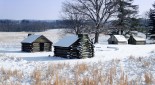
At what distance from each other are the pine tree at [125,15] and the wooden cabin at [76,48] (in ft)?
96.8

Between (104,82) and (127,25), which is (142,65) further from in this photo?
(127,25)

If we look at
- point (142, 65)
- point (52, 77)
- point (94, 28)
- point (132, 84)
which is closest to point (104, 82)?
point (132, 84)

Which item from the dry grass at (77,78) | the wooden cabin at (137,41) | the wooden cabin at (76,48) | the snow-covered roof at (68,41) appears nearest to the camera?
the dry grass at (77,78)

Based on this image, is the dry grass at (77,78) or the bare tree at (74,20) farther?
the bare tree at (74,20)

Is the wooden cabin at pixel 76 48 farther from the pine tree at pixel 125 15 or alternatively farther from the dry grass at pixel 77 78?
the pine tree at pixel 125 15

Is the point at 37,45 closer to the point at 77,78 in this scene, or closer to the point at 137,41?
the point at 137,41

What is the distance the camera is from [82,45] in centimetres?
3547

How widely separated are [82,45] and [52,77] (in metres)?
19.8

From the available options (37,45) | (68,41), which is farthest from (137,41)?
(68,41)

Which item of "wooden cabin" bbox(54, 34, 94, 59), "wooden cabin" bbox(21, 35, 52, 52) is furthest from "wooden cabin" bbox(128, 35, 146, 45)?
"wooden cabin" bbox(54, 34, 94, 59)

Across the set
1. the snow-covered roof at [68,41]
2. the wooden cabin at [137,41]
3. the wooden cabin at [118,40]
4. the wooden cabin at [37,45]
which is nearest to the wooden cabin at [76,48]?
the snow-covered roof at [68,41]

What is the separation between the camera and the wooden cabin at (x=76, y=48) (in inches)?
1374

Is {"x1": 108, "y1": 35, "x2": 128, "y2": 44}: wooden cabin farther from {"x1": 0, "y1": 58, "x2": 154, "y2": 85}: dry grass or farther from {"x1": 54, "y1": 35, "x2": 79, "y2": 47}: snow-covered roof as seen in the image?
{"x1": 0, "y1": 58, "x2": 154, "y2": 85}: dry grass

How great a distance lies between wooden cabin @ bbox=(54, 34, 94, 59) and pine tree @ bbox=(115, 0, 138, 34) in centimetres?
2950
